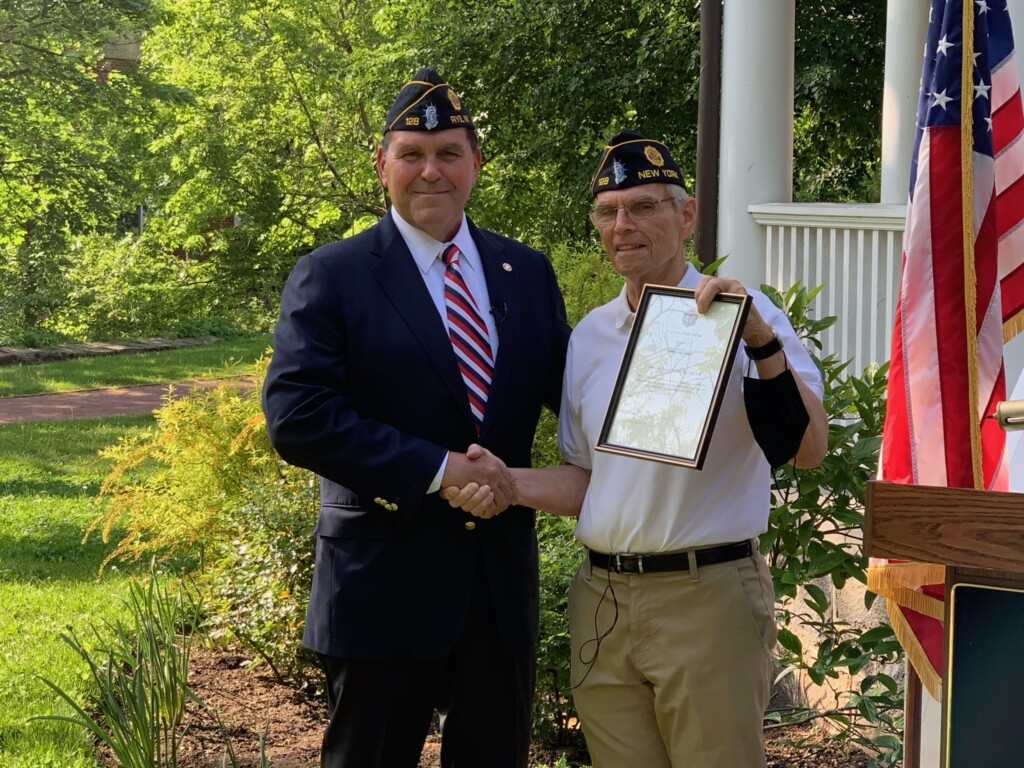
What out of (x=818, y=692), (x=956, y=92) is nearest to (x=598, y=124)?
(x=818, y=692)

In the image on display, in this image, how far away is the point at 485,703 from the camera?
3.40 meters

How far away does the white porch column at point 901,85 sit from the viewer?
8.75 metres

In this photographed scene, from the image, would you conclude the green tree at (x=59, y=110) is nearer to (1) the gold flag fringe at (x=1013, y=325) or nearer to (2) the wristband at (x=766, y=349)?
(1) the gold flag fringe at (x=1013, y=325)

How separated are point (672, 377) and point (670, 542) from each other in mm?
417

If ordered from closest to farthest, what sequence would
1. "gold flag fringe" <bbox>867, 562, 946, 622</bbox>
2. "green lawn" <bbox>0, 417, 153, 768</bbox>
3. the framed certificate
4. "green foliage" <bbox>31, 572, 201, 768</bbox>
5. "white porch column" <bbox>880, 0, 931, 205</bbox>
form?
1. the framed certificate
2. "gold flag fringe" <bbox>867, 562, 946, 622</bbox>
3. "green foliage" <bbox>31, 572, 201, 768</bbox>
4. "green lawn" <bbox>0, 417, 153, 768</bbox>
5. "white porch column" <bbox>880, 0, 931, 205</bbox>

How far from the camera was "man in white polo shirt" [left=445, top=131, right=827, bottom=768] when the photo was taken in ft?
9.96

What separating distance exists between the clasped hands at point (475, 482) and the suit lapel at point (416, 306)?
17cm

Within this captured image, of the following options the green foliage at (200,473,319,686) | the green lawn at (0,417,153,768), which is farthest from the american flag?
the green lawn at (0,417,153,768)

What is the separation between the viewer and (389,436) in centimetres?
312

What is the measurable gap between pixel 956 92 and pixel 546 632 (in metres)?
2.63

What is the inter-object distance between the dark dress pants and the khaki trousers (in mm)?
267

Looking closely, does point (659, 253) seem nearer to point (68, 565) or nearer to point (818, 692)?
point (818, 692)

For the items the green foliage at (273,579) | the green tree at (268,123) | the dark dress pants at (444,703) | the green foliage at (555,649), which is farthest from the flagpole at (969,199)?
the green tree at (268,123)

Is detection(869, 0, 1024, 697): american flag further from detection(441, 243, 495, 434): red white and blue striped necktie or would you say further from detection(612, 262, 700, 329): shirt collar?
detection(441, 243, 495, 434): red white and blue striped necktie
